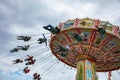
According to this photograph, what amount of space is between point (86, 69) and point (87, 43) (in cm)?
238

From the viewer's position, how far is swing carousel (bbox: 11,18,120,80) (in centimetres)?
1912

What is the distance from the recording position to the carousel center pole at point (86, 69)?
20191mm

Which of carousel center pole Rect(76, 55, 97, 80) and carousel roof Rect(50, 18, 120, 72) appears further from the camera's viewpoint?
carousel center pole Rect(76, 55, 97, 80)

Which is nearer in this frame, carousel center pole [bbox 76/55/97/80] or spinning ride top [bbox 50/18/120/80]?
spinning ride top [bbox 50/18/120/80]

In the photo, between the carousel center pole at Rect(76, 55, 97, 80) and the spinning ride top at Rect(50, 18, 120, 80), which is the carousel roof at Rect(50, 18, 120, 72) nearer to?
the spinning ride top at Rect(50, 18, 120, 80)

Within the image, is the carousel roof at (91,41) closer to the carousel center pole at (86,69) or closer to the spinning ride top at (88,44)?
Result: the spinning ride top at (88,44)

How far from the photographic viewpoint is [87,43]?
21.0 meters

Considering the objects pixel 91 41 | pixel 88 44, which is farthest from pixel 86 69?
pixel 91 41

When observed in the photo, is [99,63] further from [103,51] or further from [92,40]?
[92,40]

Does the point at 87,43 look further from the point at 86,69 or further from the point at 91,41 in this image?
the point at 86,69

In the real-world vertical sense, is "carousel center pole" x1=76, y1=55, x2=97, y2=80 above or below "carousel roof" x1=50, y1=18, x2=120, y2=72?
below

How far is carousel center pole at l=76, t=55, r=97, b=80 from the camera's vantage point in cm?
2019

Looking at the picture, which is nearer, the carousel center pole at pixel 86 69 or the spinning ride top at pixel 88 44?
the spinning ride top at pixel 88 44

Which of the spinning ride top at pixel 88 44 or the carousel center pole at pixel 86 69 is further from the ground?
the spinning ride top at pixel 88 44
